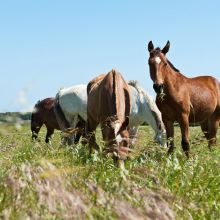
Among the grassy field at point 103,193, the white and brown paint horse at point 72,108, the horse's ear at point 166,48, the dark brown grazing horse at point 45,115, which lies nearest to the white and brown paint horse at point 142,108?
the white and brown paint horse at point 72,108

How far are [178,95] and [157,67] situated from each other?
42.6 inches

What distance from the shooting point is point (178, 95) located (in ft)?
39.2

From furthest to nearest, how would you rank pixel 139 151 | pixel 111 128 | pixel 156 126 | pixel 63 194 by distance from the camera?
pixel 156 126
pixel 111 128
pixel 139 151
pixel 63 194

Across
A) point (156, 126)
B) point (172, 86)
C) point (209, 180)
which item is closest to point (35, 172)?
point (209, 180)

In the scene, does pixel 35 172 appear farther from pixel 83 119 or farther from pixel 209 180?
pixel 83 119

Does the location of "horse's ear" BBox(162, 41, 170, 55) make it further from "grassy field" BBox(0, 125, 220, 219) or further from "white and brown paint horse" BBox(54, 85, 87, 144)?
"grassy field" BBox(0, 125, 220, 219)

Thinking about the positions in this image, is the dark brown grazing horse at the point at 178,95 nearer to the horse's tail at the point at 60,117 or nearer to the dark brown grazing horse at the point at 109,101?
the dark brown grazing horse at the point at 109,101

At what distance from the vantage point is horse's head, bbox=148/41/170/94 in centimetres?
1115

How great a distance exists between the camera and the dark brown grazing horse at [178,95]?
11352 mm

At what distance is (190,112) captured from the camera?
1264 cm

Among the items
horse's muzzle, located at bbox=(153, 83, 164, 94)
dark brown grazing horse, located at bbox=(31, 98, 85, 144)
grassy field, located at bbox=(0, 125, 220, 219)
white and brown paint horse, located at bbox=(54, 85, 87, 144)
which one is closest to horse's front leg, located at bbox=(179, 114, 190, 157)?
horse's muzzle, located at bbox=(153, 83, 164, 94)

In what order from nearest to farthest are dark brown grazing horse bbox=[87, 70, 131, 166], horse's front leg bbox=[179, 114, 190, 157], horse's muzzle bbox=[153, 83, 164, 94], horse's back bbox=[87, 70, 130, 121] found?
dark brown grazing horse bbox=[87, 70, 131, 166]
horse's back bbox=[87, 70, 130, 121]
horse's muzzle bbox=[153, 83, 164, 94]
horse's front leg bbox=[179, 114, 190, 157]

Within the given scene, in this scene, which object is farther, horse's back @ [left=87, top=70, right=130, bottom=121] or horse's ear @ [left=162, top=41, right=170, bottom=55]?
horse's ear @ [left=162, top=41, right=170, bottom=55]

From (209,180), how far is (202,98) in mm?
8775
